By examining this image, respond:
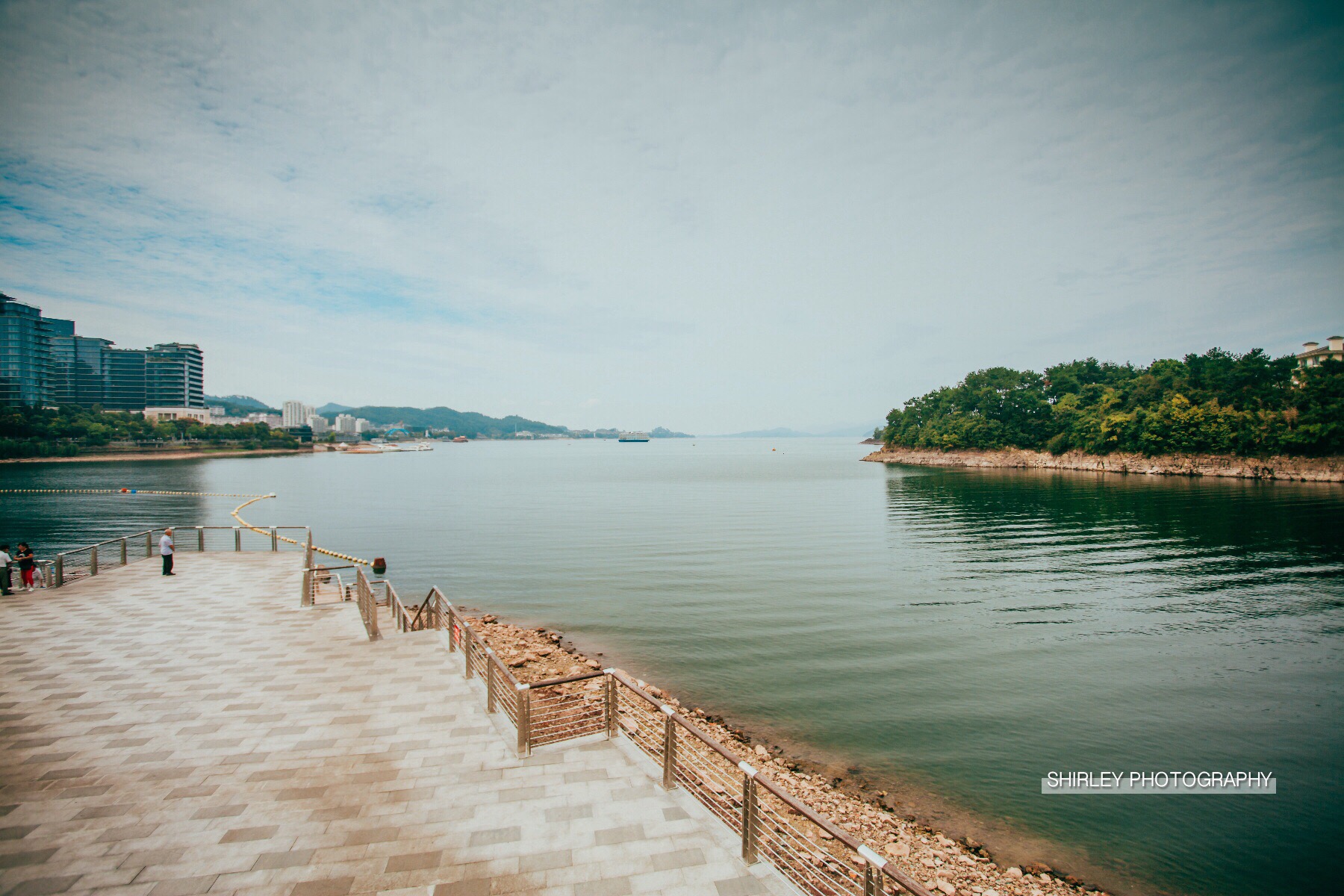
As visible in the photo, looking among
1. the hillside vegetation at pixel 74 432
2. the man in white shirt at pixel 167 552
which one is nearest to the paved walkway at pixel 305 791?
the man in white shirt at pixel 167 552

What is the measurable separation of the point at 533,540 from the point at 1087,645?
3558cm

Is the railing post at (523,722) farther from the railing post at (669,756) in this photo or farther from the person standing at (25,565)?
the person standing at (25,565)

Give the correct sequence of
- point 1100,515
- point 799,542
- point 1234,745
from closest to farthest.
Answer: point 1234,745 < point 799,542 < point 1100,515

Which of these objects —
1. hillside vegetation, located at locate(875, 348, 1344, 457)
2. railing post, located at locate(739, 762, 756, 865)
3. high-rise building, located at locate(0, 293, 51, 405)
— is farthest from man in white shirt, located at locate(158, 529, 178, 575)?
high-rise building, located at locate(0, 293, 51, 405)

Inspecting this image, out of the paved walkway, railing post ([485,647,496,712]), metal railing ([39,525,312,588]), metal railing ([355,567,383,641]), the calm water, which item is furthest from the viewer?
metal railing ([39,525,312,588])

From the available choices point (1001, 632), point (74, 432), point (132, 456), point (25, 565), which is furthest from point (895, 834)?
point (132, 456)

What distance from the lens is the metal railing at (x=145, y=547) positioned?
21.5 m

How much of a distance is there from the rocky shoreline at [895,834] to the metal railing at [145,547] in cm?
1795

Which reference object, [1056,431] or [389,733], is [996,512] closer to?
[389,733]

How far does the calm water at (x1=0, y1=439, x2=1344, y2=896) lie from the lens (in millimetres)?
11805

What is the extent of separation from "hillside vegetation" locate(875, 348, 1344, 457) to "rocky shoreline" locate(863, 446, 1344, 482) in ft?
3.93

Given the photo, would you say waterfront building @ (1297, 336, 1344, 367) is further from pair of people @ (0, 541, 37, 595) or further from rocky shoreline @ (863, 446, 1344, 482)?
pair of people @ (0, 541, 37, 595)

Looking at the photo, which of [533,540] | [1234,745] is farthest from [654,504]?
[1234,745]

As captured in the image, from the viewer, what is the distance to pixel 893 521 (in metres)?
51.5
